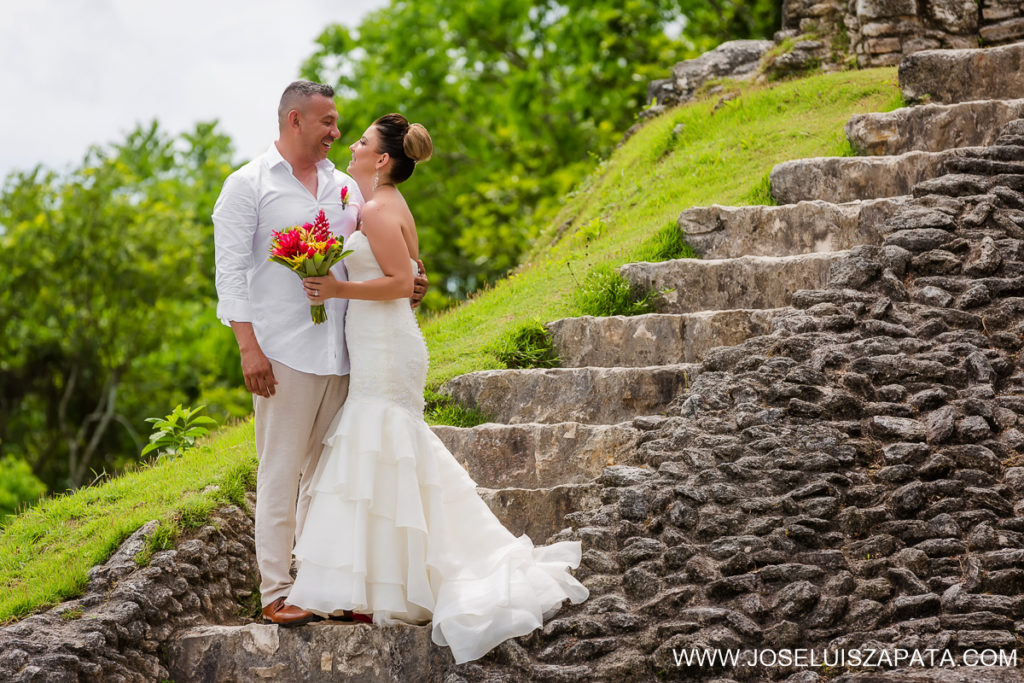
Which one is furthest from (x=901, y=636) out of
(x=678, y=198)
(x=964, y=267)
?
(x=678, y=198)

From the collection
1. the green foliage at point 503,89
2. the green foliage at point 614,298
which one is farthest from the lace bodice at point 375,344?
the green foliage at point 503,89

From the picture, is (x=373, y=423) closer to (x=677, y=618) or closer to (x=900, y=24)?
(x=677, y=618)

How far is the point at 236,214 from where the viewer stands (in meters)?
4.83

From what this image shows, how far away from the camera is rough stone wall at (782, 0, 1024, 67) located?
35.1 feet

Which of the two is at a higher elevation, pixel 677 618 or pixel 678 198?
pixel 678 198

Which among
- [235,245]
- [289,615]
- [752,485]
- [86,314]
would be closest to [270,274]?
[235,245]

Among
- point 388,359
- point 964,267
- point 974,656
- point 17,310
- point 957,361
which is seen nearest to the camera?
point 974,656

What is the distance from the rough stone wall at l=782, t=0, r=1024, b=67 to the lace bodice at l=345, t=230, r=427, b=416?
8.18 metres

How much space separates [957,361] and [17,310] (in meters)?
20.8

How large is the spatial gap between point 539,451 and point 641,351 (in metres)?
1.34

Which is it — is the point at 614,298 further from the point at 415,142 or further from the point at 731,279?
the point at 415,142

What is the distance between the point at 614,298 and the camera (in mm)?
7668

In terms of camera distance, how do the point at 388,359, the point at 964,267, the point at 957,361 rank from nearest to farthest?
the point at 388,359 → the point at 957,361 → the point at 964,267

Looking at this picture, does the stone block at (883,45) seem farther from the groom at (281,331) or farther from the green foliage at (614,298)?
the groom at (281,331)
